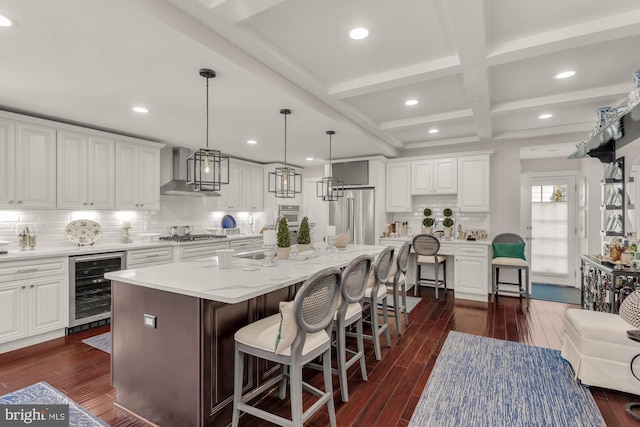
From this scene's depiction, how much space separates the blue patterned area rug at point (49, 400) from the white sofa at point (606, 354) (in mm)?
3459

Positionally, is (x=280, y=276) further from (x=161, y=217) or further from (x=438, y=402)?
(x=161, y=217)

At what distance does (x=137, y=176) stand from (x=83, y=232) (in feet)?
3.34

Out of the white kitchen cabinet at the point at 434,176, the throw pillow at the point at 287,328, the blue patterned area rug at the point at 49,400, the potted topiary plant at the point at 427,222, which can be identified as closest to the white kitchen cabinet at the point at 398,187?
the white kitchen cabinet at the point at 434,176

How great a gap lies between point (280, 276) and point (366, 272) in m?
0.68

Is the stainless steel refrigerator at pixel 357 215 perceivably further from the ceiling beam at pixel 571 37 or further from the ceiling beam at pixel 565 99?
the ceiling beam at pixel 571 37

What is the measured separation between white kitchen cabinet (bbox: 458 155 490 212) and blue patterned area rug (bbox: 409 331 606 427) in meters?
2.67

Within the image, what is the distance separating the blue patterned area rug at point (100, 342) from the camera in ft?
10.8

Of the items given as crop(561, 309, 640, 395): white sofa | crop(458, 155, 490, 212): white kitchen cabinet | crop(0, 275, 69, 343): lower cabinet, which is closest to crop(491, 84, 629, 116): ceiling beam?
crop(458, 155, 490, 212): white kitchen cabinet

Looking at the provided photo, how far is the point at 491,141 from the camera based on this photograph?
18.6ft

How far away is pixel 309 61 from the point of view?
2902 mm

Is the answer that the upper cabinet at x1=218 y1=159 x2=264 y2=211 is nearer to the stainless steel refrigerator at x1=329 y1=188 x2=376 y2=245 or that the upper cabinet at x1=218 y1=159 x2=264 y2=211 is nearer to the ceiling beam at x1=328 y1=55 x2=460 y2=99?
the stainless steel refrigerator at x1=329 y1=188 x2=376 y2=245

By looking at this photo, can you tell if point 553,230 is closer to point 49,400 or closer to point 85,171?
point 49,400

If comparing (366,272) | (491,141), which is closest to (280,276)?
(366,272)

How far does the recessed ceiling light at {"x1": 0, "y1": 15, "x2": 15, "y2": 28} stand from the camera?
6.24 ft
